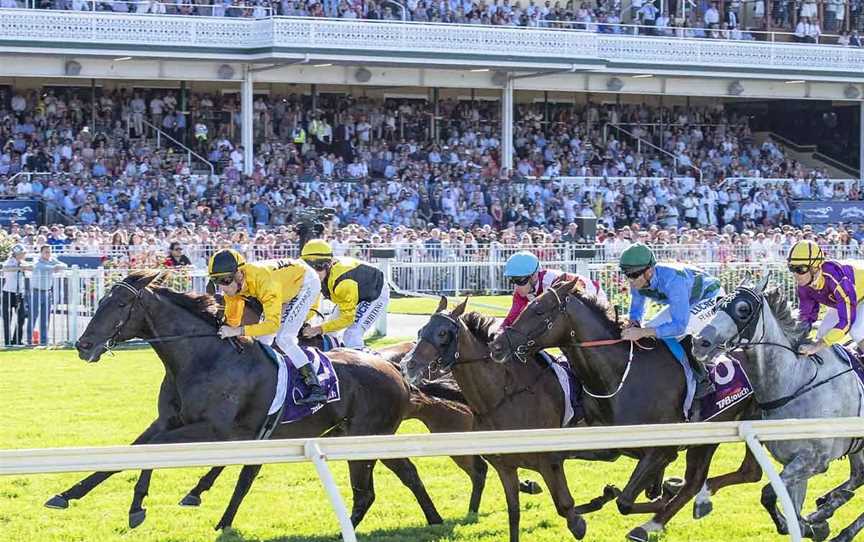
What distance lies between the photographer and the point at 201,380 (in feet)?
25.3

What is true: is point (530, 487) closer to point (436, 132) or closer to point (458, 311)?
point (458, 311)

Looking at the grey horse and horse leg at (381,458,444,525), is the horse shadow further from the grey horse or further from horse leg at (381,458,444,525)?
the grey horse

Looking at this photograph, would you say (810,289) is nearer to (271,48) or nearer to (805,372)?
(805,372)

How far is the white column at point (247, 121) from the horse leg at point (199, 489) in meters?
20.5

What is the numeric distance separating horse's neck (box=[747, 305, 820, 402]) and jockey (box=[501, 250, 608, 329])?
37.4 inches

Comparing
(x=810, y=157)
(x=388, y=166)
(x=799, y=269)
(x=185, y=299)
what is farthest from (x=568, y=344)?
(x=810, y=157)

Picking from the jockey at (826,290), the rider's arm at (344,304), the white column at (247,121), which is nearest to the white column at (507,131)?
the white column at (247,121)

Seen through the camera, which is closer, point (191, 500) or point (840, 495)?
point (840, 495)

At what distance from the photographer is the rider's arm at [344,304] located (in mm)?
8938

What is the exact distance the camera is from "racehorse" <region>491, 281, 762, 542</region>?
748 centimetres

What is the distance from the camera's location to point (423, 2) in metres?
32.7

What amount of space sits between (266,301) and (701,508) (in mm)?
2721

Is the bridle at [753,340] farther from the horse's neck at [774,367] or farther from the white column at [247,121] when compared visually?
the white column at [247,121]

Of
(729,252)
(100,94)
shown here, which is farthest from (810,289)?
(100,94)
